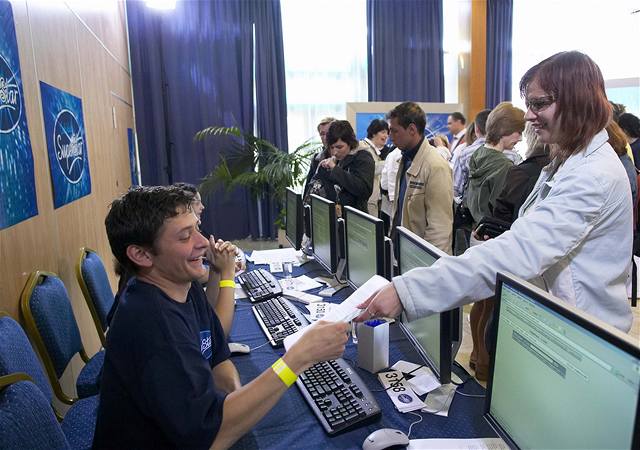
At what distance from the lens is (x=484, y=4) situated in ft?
21.0

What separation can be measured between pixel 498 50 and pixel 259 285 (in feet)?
19.8

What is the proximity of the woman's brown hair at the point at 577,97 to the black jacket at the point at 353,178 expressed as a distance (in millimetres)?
2118

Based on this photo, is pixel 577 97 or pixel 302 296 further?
pixel 302 296

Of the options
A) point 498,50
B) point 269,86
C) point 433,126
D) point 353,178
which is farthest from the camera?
point 498,50

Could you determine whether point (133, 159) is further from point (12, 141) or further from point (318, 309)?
point (318, 309)

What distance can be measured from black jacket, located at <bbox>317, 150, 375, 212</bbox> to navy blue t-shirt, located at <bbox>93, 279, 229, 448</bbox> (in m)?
2.27

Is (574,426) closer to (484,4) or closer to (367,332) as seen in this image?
(367,332)

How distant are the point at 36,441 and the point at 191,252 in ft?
1.64

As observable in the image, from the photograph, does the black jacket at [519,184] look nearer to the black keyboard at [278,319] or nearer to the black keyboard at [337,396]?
the black keyboard at [278,319]

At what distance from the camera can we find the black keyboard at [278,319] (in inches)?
65.5

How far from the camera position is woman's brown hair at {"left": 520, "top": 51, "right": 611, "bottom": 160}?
108 centimetres

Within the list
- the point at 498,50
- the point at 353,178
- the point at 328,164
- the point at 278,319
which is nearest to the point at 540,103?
the point at 278,319

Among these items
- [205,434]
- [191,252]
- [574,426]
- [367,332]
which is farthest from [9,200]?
[574,426]

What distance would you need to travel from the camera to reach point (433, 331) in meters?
1.13
